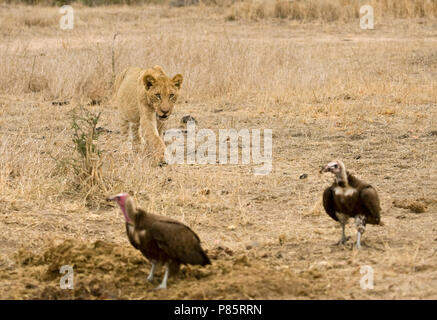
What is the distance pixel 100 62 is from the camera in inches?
488

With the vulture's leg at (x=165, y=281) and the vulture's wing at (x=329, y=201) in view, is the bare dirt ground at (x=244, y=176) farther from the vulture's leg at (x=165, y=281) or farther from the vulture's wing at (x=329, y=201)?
the vulture's wing at (x=329, y=201)

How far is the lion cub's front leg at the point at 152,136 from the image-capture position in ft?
27.7

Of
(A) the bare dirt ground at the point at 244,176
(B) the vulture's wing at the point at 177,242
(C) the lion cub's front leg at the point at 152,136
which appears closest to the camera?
(B) the vulture's wing at the point at 177,242

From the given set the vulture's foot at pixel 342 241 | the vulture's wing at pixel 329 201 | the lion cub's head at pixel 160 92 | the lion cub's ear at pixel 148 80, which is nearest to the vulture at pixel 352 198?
the vulture's wing at pixel 329 201

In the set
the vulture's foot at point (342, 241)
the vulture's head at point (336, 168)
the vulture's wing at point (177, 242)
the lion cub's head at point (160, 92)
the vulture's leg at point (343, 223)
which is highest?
the lion cub's head at point (160, 92)

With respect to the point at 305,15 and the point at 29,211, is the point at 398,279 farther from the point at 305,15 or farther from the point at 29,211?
the point at 305,15

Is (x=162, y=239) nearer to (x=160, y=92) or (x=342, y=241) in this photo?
(x=342, y=241)

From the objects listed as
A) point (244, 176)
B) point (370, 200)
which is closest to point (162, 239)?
point (370, 200)

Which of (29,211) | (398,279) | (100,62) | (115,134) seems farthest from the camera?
(100,62)

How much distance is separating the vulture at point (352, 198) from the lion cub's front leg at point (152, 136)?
130 inches

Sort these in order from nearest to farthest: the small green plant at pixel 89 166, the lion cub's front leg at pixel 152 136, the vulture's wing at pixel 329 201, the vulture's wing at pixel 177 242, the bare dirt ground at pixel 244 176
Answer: the vulture's wing at pixel 177 242, the bare dirt ground at pixel 244 176, the vulture's wing at pixel 329 201, the small green plant at pixel 89 166, the lion cub's front leg at pixel 152 136

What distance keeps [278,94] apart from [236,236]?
5.70m

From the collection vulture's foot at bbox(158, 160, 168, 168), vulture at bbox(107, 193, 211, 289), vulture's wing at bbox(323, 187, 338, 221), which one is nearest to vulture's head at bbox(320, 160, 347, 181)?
vulture's wing at bbox(323, 187, 338, 221)
